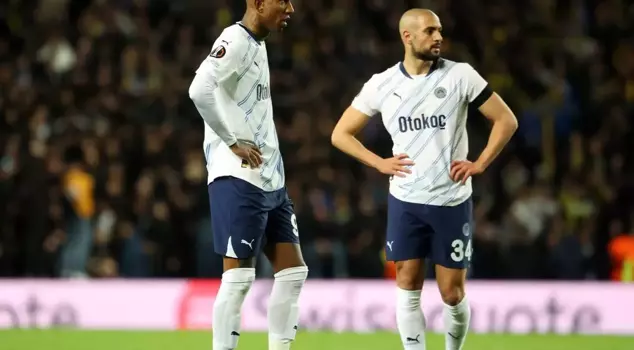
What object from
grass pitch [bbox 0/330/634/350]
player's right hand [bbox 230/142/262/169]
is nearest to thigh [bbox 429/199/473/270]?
player's right hand [bbox 230/142/262/169]

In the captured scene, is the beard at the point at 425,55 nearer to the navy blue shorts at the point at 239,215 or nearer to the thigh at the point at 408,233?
the thigh at the point at 408,233

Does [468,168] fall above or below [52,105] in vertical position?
below

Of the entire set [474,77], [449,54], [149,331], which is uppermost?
[449,54]

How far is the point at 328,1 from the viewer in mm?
14062

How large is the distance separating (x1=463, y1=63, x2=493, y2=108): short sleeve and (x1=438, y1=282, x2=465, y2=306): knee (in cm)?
101

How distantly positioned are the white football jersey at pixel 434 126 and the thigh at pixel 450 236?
0.17 feet

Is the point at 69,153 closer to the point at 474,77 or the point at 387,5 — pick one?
the point at 387,5

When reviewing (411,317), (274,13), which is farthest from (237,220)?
(411,317)

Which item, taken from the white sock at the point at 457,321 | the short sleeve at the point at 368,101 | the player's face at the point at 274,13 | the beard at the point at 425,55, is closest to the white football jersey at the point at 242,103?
the player's face at the point at 274,13

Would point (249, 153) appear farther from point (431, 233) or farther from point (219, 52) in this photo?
point (431, 233)

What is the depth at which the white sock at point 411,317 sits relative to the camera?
6.70m


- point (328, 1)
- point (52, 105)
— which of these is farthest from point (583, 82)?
point (52, 105)

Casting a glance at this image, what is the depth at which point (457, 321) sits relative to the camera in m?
6.73

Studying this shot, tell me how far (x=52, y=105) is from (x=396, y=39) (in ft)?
12.7
